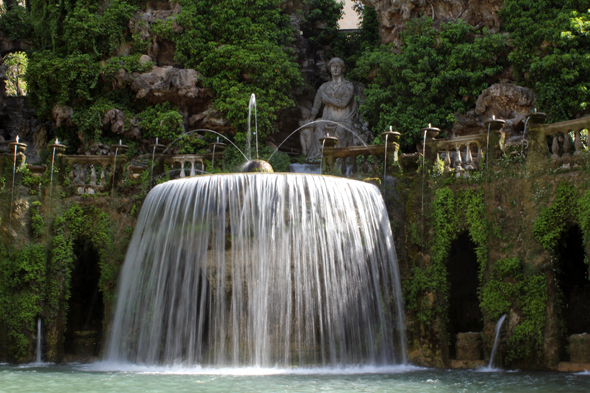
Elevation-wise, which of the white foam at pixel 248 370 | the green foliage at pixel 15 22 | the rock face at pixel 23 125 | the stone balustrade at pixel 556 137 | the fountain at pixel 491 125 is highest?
the green foliage at pixel 15 22

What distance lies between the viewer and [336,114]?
22219 millimetres

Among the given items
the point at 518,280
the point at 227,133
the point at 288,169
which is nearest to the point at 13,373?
the point at 518,280

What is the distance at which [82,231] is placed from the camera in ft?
46.6

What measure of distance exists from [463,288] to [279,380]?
7029 mm

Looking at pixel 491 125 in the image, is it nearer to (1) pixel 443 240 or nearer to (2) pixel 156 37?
(1) pixel 443 240

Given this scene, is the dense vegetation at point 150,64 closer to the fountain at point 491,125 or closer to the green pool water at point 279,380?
the fountain at point 491,125

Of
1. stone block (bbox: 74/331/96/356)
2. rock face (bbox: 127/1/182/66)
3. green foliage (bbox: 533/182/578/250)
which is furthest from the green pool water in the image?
rock face (bbox: 127/1/182/66)

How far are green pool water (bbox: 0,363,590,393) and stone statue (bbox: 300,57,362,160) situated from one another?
11.3 metres

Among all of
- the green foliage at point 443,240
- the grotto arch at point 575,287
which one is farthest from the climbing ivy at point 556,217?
the grotto arch at point 575,287

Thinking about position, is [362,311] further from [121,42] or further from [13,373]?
[121,42]

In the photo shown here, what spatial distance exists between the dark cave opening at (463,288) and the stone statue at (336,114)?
7.16m

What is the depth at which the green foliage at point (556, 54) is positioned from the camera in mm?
18359

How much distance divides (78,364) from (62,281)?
6.47ft

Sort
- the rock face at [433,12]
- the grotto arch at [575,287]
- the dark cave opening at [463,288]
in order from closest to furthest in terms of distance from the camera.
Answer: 1. the grotto arch at [575,287]
2. the dark cave opening at [463,288]
3. the rock face at [433,12]
